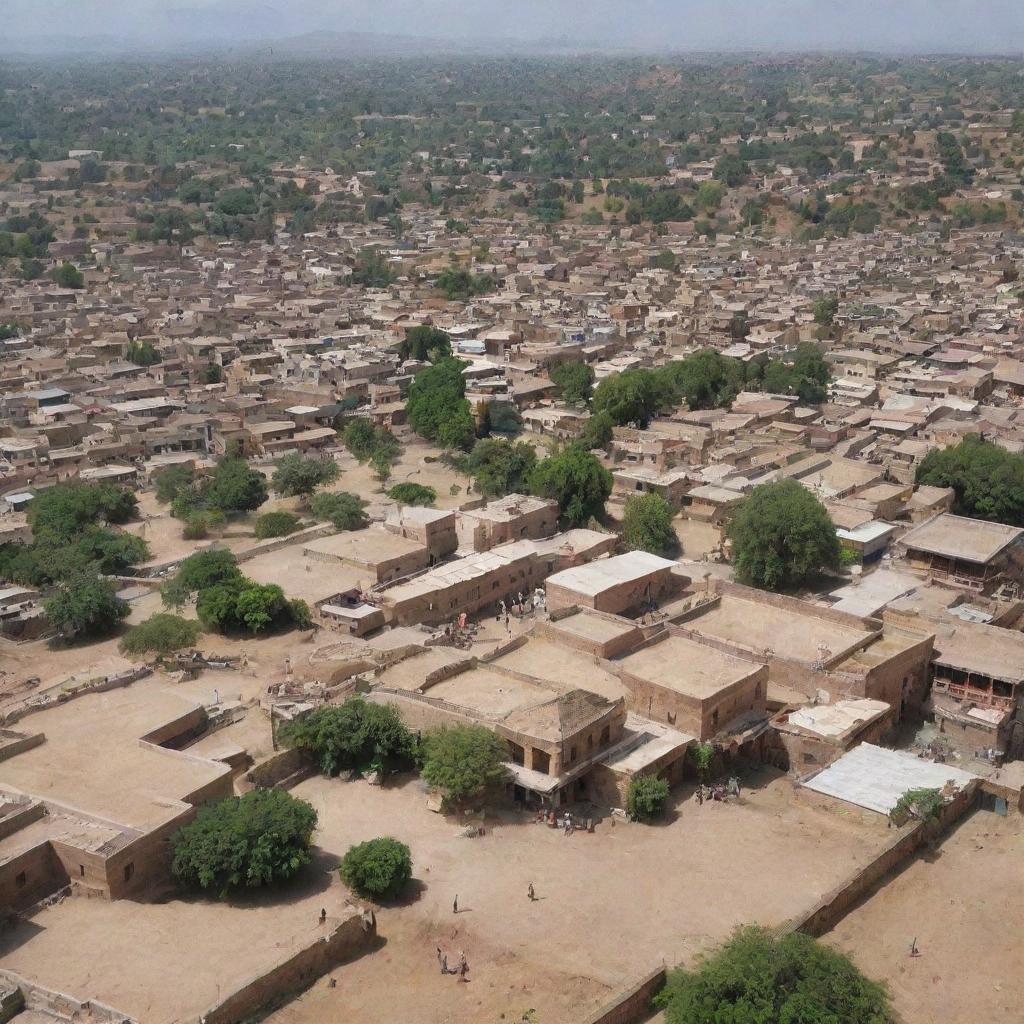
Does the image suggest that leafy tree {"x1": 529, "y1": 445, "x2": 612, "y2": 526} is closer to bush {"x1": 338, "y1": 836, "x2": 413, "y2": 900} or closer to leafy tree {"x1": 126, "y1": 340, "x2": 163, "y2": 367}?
bush {"x1": 338, "y1": 836, "x2": 413, "y2": 900}

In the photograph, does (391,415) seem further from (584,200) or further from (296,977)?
(584,200)

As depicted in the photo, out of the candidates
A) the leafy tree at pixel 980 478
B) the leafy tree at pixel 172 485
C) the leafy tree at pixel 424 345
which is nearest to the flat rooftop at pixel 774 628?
the leafy tree at pixel 980 478

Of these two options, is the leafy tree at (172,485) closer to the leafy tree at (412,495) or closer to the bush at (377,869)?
the leafy tree at (412,495)

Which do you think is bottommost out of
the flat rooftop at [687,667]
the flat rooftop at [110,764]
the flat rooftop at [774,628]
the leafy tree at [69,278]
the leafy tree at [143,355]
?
the leafy tree at [69,278]

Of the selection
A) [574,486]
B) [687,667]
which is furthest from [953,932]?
[574,486]

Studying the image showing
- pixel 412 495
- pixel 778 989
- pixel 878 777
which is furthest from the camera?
pixel 412 495

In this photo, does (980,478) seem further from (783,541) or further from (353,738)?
(353,738)
